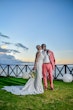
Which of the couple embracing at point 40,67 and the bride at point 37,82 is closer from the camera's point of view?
the bride at point 37,82

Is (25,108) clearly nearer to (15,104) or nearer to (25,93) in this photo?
(15,104)

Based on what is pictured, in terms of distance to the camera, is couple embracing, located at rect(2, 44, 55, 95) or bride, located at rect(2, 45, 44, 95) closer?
bride, located at rect(2, 45, 44, 95)

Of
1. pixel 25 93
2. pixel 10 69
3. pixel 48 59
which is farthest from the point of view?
pixel 10 69

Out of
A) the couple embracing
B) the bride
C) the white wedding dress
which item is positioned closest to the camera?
the white wedding dress

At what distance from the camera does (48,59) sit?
30.0ft

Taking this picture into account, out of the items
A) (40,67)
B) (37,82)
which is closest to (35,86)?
(37,82)

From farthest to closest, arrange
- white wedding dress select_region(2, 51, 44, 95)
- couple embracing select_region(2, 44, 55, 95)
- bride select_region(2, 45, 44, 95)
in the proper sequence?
couple embracing select_region(2, 44, 55, 95) → bride select_region(2, 45, 44, 95) → white wedding dress select_region(2, 51, 44, 95)

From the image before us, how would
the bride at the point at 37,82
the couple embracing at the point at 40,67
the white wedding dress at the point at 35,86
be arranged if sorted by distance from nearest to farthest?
the white wedding dress at the point at 35,86 → the bride at the point at 37,82 → the couple embracing at the point at 40,67

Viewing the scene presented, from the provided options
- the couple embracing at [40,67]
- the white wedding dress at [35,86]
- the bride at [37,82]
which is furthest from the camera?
→ the couple embracing at [40,67]

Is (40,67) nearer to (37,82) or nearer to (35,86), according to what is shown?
(37,82)

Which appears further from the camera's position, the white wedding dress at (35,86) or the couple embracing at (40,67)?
the couple embracing at (40,67)

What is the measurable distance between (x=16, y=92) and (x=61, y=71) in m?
7.39

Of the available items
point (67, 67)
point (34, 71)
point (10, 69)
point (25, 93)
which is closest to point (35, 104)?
point (25, 93)

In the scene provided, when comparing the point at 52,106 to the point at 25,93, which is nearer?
the point at 52,106
